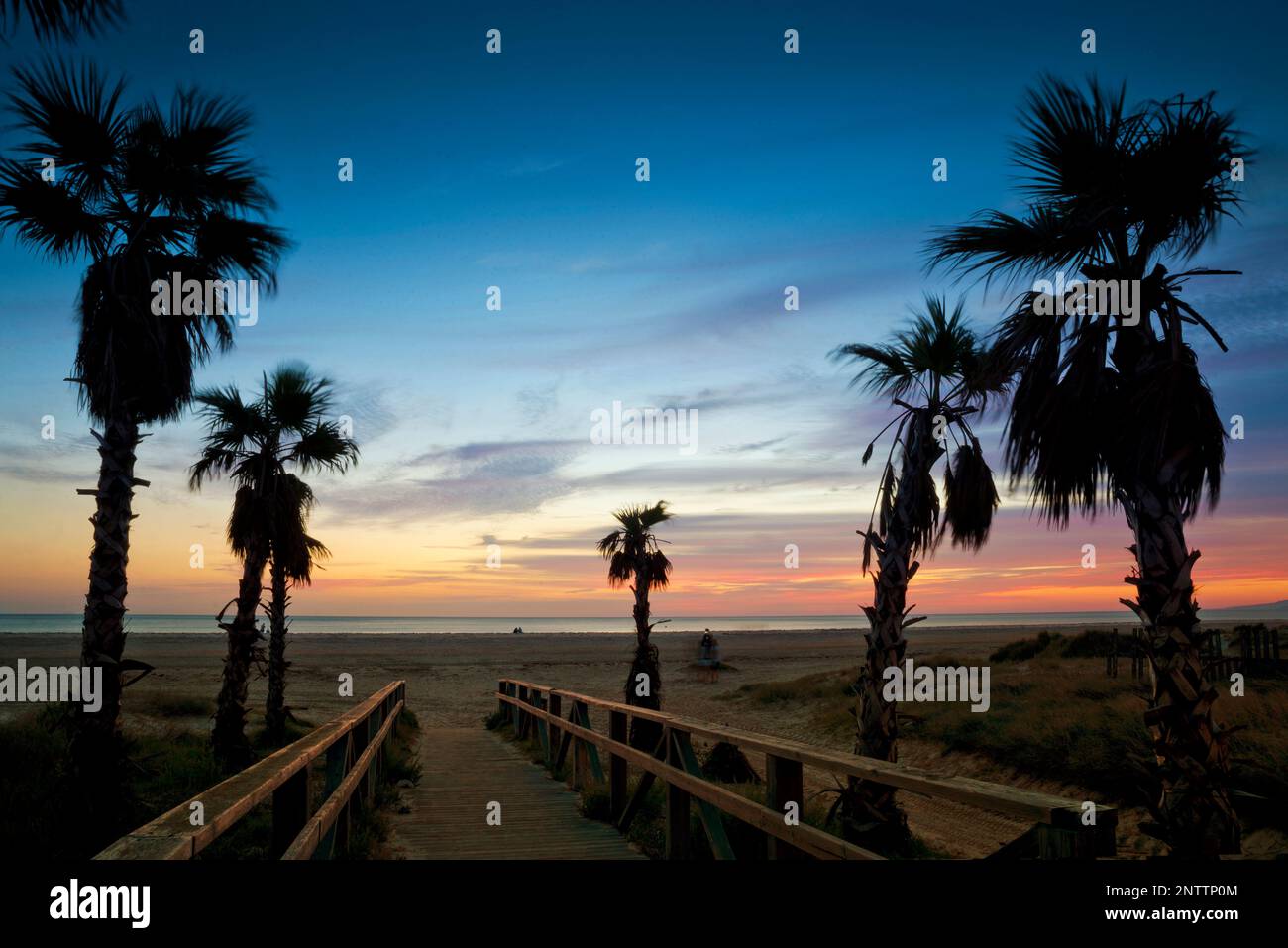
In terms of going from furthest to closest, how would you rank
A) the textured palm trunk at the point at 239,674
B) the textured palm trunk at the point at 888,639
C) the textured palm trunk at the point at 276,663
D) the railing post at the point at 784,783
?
the textured palm trunk at the point at 276,663 < the textured palm trunk at the point at 239,674 < the textured palm trunk at the point at 888,639 < the railing post at the point at 784,783

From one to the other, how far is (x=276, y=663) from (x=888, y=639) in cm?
1429

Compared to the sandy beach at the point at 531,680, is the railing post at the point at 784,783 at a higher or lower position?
higher

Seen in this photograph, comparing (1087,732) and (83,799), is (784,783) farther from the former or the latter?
(1087,732)

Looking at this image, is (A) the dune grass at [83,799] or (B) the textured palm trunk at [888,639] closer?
(A) the dune grass at [83,799]

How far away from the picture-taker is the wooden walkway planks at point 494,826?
754cm

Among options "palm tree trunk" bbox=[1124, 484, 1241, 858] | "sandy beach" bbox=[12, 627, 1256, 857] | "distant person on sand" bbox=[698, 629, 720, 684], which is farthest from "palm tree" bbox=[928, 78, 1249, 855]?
"distant person on sand" bbox=[698, 629, 720, 684]

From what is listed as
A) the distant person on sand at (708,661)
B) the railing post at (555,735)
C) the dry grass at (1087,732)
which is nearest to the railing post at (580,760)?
the railing post at (555,735)

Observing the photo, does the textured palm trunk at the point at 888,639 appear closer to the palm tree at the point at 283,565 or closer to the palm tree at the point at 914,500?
the palm tree at the point at 914,500

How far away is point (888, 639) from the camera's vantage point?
9.98m
